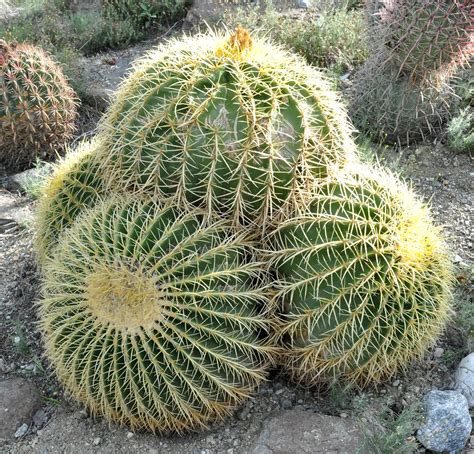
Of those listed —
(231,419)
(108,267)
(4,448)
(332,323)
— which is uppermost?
(108,267)

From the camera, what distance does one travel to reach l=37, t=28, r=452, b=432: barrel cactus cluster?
2.59 meters

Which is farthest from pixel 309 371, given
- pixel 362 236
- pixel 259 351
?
pixel 362 236

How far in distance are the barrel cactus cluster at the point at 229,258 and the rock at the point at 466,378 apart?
0.37 meters

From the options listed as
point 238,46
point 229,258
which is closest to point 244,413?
point 229,258

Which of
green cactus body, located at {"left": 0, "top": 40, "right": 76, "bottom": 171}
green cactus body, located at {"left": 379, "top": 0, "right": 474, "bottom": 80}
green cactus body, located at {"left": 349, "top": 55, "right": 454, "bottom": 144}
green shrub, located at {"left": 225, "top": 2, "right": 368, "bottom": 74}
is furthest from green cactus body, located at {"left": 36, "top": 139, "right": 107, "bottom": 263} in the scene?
green shrub, located at {"left": 225, "top": 2, "right": 368, "bottom": 74}

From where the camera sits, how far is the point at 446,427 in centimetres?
282

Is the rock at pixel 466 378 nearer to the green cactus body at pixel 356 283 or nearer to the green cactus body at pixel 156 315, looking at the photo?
the green cactus body at pixel 356 283

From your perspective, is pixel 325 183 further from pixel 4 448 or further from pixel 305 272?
pixel 4 448

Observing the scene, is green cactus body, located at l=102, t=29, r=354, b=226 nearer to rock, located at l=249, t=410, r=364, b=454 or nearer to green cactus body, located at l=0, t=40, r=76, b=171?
rock, located at l=249, t=410, r=364, b=454

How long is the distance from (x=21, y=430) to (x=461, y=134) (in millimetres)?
3462

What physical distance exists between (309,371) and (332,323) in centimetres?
28

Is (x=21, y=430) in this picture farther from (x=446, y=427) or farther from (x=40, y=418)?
(x=446, y=427)

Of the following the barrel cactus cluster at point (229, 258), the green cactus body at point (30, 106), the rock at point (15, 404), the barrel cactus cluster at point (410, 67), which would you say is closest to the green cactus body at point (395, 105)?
the barrel cactus cluster at point (410, 67)

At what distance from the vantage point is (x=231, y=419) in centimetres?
298
